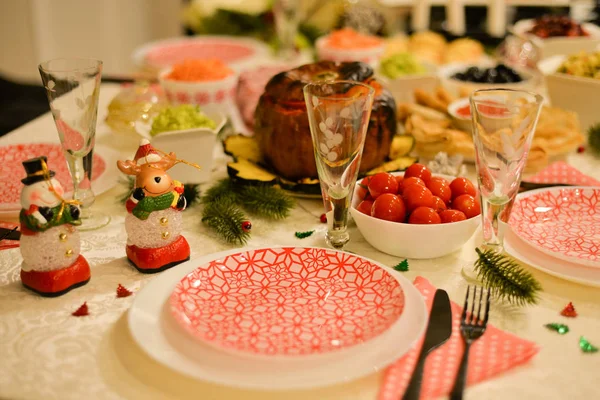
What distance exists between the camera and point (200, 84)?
1.90m

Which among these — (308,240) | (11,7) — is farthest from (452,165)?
(11,7)

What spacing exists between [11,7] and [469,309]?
425 cm

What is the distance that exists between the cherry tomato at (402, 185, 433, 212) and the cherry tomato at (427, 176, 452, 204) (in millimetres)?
28

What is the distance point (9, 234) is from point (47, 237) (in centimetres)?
29

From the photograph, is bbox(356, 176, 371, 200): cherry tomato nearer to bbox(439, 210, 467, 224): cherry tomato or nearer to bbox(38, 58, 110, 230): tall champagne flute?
bbox(439, 210, 467, 224): cherry tomato

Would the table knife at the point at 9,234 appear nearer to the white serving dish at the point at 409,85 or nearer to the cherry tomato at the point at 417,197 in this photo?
the cherry tomato at the point at 417,197

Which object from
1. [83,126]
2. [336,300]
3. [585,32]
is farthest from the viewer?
[585,32]

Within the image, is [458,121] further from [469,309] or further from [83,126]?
[83,126]

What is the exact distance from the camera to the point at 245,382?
30.7 inches

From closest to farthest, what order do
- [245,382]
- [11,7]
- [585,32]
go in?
[245,382] → [585,32] → [11,7]

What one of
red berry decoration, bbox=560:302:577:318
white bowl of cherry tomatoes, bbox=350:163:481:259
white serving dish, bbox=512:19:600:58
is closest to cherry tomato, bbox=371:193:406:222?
white bowl of cherry tomatoes, bbox=350:163:481:259

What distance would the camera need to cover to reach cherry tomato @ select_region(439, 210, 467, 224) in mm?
1127

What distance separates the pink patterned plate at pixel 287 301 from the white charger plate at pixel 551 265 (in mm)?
276

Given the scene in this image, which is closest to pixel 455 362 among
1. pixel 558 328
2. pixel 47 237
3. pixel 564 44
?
pixel 558 328
